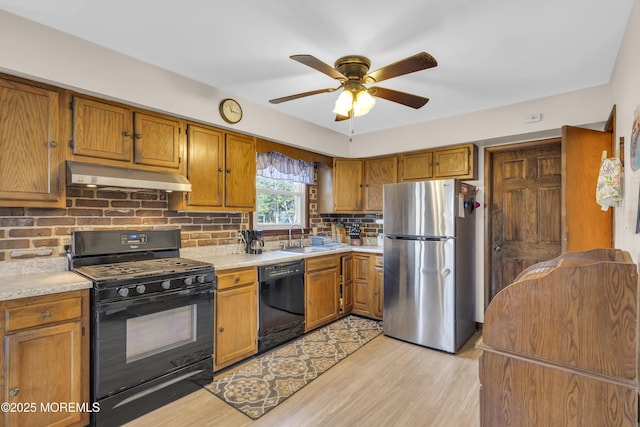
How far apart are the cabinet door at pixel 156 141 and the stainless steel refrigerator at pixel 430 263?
2.17m

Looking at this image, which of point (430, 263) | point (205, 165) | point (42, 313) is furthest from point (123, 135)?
point (430, 263)

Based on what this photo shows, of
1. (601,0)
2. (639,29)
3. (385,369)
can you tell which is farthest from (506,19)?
(385,369)

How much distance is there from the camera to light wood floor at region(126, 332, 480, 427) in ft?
6.79

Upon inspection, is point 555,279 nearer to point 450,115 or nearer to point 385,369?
point 385,369

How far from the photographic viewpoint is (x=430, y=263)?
10.5 feet

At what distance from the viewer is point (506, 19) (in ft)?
6.06

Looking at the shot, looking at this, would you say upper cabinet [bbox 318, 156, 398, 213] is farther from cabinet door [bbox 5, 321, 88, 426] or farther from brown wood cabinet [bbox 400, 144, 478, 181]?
cabinet door [bbox 5, 321, 88, 426]

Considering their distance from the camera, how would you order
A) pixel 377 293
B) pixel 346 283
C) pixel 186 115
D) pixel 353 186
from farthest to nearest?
pixel 353 186, pixel 346 283, pixel 377 293, pixel 186 115

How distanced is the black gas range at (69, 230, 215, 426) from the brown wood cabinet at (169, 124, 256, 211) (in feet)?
1.53

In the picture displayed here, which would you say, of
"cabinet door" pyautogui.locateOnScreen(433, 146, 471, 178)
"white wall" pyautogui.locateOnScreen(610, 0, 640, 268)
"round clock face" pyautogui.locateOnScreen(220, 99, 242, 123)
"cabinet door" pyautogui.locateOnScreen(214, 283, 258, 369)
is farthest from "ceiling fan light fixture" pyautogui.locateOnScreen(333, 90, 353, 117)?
"cabinet door" pyautogui.locateOnScreen(433, 146, 471, 178)

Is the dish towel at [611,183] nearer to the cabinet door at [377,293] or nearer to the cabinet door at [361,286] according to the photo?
the cabinet door at [377,293]

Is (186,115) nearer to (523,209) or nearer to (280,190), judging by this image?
(280,190)

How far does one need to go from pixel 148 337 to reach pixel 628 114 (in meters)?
3.27

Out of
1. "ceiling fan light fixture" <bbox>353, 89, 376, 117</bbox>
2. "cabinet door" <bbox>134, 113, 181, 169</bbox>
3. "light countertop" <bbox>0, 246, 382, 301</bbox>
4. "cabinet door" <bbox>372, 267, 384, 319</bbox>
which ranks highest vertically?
"ceiling fan light fixture" <bbox>353, 89, 376, 117</bbox>
